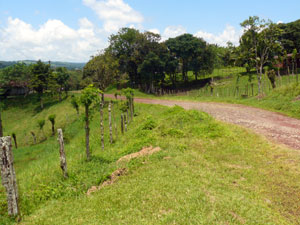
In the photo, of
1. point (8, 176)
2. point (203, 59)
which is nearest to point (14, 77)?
point (203, 59)

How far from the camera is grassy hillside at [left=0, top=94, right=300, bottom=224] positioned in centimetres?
636

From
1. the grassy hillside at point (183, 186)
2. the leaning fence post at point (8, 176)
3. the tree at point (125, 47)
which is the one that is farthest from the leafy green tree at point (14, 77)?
the leaning fence post at point (8, 176)

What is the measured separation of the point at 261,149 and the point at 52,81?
50323 mm

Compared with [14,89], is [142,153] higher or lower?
lower

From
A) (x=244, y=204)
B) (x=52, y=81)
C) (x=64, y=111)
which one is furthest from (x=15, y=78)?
(x=244, y=204)

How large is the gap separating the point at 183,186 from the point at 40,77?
175 feet

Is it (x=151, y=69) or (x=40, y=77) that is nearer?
(x=151, y=69)

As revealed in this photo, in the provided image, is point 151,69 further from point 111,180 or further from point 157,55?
point 111,180

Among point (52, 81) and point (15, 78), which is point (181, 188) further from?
point (15, 78)

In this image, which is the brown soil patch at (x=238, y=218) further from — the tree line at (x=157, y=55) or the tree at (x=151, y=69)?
the tree at (x=151, y=69)

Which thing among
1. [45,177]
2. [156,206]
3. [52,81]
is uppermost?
[52,81]

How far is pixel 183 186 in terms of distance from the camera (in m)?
7.64

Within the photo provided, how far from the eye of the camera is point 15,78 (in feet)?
198

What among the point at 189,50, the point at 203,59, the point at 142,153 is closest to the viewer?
the point at 142,153
